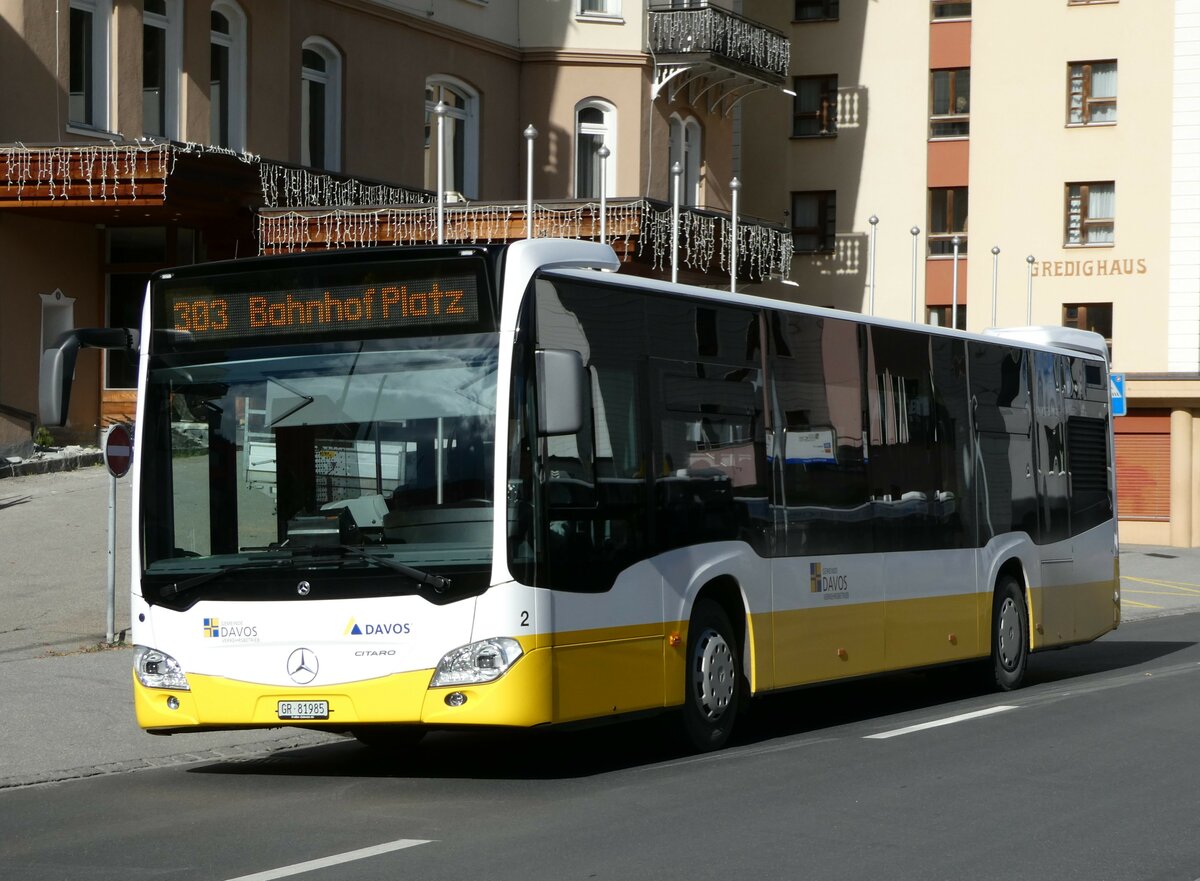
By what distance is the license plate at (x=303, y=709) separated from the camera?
31.6 ft

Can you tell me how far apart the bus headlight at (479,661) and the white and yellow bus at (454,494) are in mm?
11

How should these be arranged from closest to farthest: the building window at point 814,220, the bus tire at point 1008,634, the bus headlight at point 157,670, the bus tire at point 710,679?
the bus headlight at point 157,670 < the bus tire at point 710,679 < the bus tire at point 1008,634 < the building window at point 814,220

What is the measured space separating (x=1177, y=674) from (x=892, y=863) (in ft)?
33.2

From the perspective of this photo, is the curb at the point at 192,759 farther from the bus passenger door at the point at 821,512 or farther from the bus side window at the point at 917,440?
the bus side window at the point at 917,440

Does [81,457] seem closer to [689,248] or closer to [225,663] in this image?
[689,248]

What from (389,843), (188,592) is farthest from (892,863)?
(188,592)

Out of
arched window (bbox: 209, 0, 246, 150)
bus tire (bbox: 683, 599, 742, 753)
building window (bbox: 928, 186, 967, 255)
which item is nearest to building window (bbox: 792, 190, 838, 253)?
building window (bbox: 928, 186, 967, 255)

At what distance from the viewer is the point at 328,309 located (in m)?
9.89

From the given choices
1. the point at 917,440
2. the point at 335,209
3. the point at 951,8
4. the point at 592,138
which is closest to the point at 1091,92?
the point at 951,8

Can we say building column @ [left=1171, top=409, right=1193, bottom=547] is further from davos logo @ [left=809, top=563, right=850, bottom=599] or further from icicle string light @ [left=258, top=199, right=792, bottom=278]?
davos logo @ [left=809, top=563, right=850, bottom=599]

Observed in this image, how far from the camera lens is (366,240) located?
29.6 meters

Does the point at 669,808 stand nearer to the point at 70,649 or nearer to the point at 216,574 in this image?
the point at 216,574

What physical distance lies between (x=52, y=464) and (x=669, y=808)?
19.0 metres

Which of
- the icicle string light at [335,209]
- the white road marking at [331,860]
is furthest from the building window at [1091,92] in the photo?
the white road marking at [331,860]
